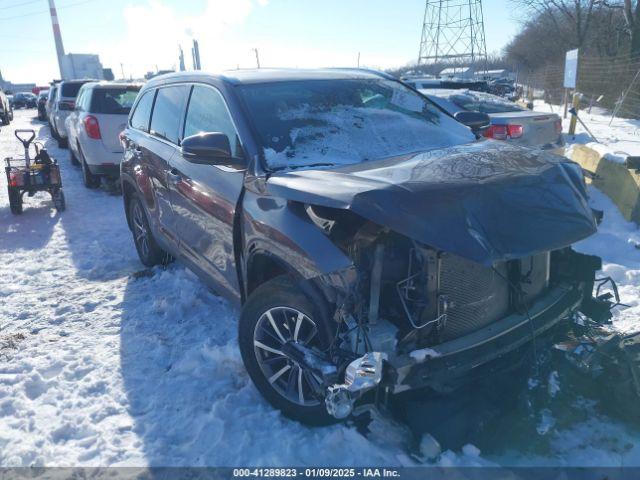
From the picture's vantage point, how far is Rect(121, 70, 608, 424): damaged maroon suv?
2.43m

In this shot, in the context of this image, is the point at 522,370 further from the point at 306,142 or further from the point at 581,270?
the point at 306,142

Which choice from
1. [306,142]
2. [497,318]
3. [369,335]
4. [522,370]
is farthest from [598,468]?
[306,142]

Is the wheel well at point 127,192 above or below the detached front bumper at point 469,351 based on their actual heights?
above

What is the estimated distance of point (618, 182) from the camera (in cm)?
669

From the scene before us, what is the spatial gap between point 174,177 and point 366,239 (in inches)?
85.6

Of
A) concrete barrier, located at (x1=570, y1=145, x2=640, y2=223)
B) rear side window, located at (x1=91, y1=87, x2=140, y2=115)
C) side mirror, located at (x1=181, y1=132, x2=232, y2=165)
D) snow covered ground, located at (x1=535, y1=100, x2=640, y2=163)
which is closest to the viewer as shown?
side mirror, located at (x1=181, y1=132, x2=232, y2=165)

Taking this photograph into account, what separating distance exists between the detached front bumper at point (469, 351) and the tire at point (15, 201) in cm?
768

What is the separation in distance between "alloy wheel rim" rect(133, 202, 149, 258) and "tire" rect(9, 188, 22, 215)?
11.4ft

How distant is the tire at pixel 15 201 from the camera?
26.5 feet

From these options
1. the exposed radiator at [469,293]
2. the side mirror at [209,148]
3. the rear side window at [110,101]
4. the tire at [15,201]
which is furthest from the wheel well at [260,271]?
the rear side window at [110,101]

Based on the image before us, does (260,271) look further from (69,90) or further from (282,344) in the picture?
(69,90)

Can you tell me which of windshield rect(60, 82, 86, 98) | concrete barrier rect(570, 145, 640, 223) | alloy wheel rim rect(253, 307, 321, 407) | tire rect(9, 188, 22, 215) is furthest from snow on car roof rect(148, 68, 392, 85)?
windshield rect(60, 82, 86, 98)

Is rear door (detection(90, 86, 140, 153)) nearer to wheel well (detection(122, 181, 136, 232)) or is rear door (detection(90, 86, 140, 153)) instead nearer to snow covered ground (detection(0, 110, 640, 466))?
wheel well (detection(122, 181, 136, 232))

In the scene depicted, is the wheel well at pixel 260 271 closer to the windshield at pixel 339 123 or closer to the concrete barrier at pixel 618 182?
the windshield at pixel 339 123
